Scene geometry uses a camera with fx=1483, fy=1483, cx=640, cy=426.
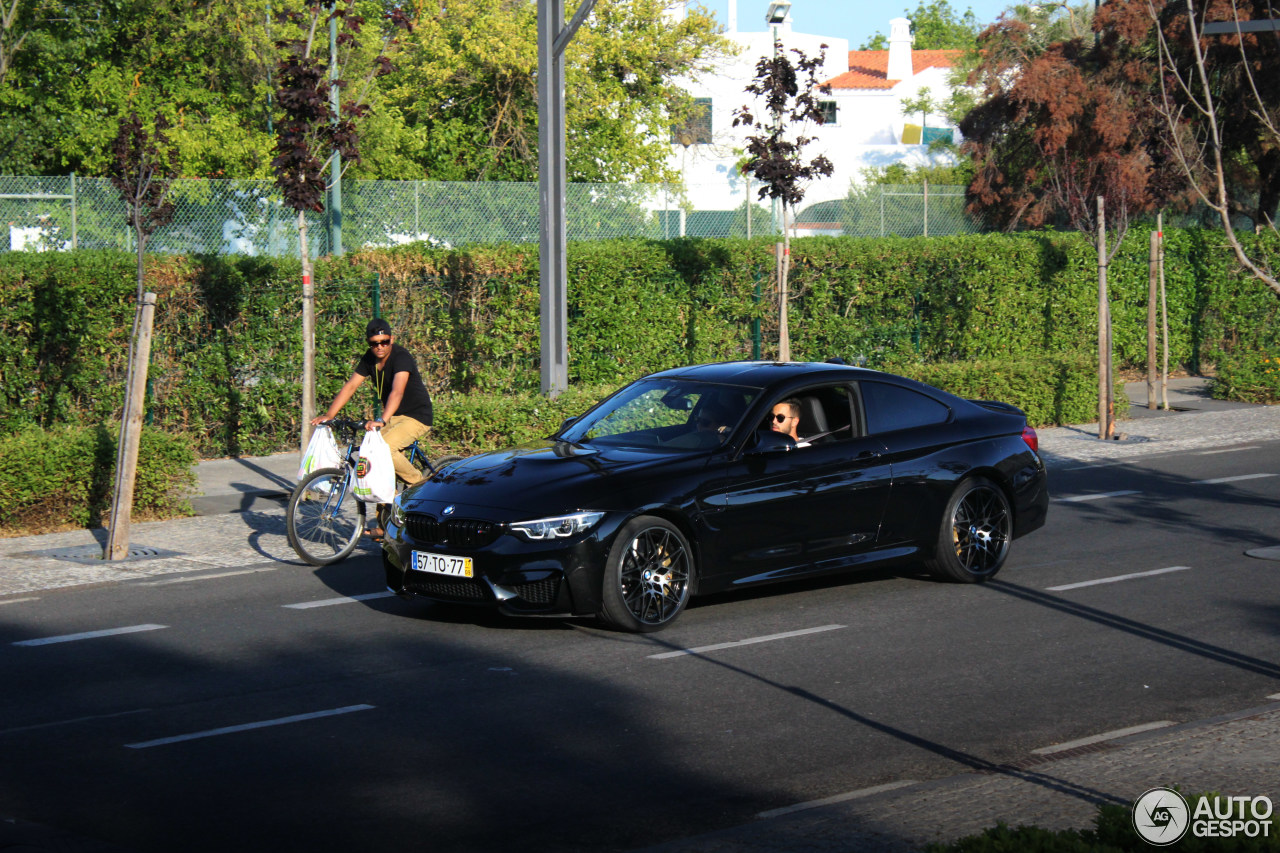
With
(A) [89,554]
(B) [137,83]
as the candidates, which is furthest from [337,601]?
(B) [137,83]

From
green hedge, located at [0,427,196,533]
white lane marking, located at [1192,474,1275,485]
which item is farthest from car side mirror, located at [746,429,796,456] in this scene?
white lane marking, located at [1192,474,1275,485]

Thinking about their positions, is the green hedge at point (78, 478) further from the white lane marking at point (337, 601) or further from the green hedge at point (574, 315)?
the white lane marking at point (337, 601)

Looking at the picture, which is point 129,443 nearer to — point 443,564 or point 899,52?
point 443,564

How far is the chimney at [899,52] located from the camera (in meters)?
77.8

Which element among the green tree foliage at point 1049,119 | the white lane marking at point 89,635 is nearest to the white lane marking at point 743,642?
the white lane marking at point 89,635

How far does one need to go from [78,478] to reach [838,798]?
29.6 feet

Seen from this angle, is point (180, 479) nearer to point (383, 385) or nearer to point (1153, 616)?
point (383, 385)

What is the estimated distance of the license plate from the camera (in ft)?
27.5

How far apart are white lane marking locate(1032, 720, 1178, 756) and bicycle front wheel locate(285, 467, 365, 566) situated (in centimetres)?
610

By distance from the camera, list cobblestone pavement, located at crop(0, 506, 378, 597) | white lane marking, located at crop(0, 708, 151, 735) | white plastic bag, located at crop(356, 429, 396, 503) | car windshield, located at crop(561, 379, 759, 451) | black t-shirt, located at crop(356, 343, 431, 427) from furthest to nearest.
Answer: black t-shirt, located at crop(356, 343, 431, 427)
white plastic bag, located at crop(356, 429, 396, 503)
cobblestone pavement, located at crop(0, 506, 378, 597)
car windshield, located at crop(561, 379, 759, 451)
white lane marking, located at crop(0, 708, 151, 735)

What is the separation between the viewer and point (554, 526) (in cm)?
830

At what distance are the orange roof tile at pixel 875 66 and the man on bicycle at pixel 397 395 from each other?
63.8m

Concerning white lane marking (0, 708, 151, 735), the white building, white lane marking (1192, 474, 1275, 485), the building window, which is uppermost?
the white building

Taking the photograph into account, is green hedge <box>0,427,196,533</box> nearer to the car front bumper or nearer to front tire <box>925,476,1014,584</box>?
the car front bumper
